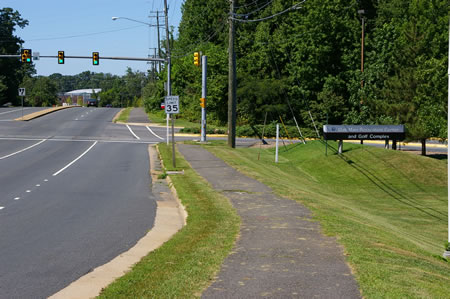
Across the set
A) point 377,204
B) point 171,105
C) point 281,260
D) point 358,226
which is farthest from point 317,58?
point 281,260

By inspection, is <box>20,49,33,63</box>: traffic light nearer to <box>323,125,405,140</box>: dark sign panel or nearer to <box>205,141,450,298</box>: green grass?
<box>205,141,450,298</box>: green grass

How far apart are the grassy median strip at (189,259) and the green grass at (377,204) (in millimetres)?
2107

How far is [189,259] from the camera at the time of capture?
30.2 ft

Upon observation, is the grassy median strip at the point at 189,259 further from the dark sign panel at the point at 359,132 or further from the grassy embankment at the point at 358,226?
the dark sign panel at the point at 359,132

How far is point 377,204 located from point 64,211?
13.8m

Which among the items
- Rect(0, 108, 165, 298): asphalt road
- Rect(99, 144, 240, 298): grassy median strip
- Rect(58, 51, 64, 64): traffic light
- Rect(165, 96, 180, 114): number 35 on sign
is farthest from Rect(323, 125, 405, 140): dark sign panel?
Rect(58, 51, 64, 64): traffic light

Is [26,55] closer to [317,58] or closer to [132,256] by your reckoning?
[317,58]

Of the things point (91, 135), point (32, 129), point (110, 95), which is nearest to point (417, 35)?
point (91, 135)

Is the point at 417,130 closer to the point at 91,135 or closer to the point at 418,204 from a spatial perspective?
the point at 418,204

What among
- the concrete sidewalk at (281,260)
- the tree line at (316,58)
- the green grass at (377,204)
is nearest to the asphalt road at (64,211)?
the concrete sidewalk at (281,260)

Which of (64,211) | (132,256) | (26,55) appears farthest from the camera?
(26,55)

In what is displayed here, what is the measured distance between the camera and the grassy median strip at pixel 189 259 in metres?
7.46

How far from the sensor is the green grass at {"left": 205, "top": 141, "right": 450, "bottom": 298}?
8470 millimetres

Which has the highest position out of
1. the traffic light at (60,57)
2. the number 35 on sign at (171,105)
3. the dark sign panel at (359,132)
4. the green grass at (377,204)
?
the traffic light at (60,57)
